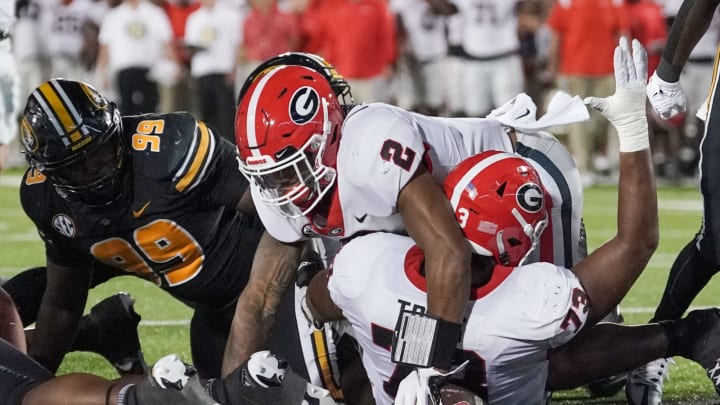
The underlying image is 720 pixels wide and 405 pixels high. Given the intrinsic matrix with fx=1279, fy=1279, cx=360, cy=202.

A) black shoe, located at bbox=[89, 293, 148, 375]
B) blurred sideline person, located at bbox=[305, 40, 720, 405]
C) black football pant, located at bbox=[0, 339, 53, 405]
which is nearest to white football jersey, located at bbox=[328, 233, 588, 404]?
blurred sideline person, located at bbox=[305, 40, 720, 405]

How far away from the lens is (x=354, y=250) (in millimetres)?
3410

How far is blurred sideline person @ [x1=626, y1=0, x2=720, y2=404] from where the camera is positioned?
13.2 feet

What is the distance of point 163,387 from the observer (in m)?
3.34

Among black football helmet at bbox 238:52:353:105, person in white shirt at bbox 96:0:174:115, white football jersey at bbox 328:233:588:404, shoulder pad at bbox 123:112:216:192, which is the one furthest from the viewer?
person in white shirt at bbox 96:0:174:115

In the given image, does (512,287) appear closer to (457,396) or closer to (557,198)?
(457,396)

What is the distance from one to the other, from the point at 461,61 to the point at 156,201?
7969 mm

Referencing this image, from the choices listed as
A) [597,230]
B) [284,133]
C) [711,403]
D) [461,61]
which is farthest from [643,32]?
[284,133]

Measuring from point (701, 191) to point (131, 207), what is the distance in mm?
1817

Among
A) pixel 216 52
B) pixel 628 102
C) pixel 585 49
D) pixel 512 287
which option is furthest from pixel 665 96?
pixel 216 52

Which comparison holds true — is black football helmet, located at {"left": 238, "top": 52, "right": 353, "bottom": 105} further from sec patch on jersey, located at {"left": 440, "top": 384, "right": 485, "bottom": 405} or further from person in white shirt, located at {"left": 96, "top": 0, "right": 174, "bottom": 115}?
person in white shirt, located at {"left": 96, "top": 0, "right": 174, "bottom": 115}

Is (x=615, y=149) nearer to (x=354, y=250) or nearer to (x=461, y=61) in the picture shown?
(x=461, y=61)

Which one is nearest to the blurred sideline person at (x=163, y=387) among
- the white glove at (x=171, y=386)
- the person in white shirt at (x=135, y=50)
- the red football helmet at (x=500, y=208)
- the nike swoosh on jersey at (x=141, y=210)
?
the white glove at (x=171, y=386)

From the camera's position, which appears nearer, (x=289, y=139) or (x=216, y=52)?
(x=289, y=139)

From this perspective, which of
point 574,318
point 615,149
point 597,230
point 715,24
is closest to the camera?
point 574,318
